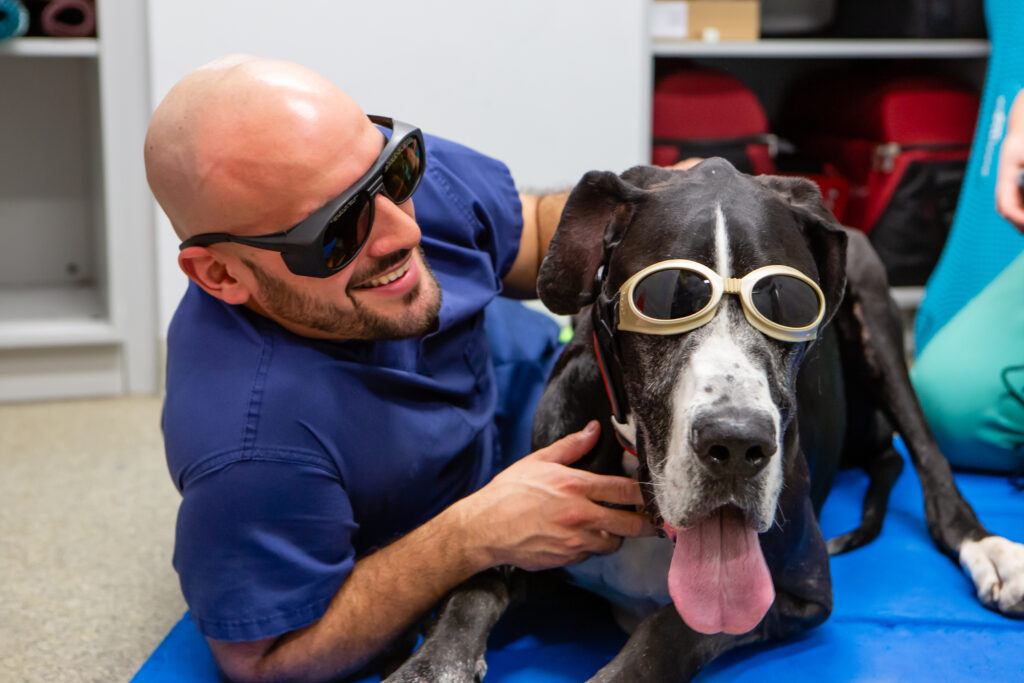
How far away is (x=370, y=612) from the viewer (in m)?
1.41

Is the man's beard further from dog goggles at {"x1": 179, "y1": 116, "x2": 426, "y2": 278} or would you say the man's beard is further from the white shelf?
the white shelf

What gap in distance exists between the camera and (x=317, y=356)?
1452mm

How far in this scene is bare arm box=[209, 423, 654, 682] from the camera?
1.35m

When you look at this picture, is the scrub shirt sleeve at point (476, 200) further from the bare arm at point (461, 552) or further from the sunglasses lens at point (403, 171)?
the bare arm at point (461, 552)

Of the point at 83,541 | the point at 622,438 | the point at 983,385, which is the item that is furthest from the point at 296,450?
the point at 983,385

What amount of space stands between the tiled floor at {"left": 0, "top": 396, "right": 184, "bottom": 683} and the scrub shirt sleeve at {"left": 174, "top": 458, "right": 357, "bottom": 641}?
0.43 meters

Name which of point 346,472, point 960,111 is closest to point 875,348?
point 346,472

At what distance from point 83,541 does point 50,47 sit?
1501 mm

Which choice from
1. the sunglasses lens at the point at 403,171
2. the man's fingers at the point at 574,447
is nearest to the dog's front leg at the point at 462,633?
the man's fingers at the point at 574,447

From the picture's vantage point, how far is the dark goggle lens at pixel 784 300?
1.14 metres

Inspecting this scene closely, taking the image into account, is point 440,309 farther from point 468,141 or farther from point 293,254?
point 468,141

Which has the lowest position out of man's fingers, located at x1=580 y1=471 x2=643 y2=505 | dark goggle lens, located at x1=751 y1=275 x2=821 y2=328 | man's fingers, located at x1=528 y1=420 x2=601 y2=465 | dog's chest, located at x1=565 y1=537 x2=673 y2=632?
dog's chest, located at x1=565 y1=537 x2=673 y2=632

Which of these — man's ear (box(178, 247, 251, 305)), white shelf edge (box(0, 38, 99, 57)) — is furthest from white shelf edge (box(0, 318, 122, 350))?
man's ear (box(178, 247, 251, 305))

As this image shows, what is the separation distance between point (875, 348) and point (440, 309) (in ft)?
2.92
